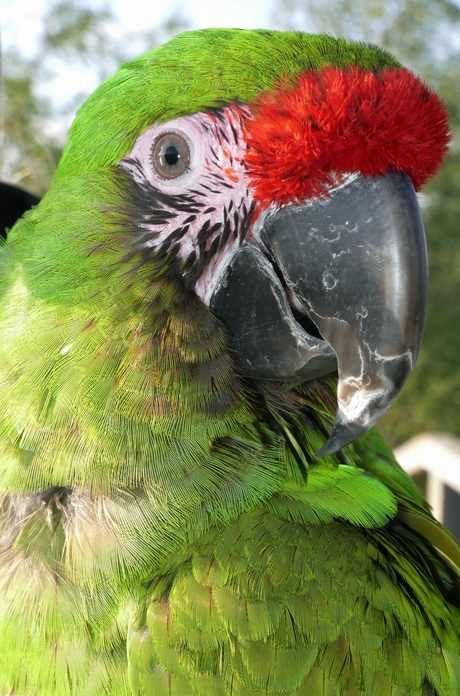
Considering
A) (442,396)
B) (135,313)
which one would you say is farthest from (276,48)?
(442,396)

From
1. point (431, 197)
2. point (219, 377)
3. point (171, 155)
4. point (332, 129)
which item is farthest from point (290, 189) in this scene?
point (431, 197)

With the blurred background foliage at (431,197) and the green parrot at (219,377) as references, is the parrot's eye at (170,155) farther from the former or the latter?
the blurred background foliage at (431,197)

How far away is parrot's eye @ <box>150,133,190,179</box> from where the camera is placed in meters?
1.24

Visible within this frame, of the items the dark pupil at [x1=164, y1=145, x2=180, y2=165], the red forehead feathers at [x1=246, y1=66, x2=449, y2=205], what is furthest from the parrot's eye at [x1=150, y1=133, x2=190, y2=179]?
the red forehead feathers at [x1=246, y1=66, x2=449, y2=205]

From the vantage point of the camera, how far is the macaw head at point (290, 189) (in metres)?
1.14

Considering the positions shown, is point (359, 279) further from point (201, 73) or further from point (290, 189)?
point (201, 73)

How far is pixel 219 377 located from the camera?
50.9 inches

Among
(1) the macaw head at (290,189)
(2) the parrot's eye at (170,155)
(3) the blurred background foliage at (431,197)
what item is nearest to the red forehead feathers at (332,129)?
(1) the macaw head at (290,189)

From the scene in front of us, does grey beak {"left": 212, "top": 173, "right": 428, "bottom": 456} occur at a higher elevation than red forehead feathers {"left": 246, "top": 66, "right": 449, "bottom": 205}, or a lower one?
lower

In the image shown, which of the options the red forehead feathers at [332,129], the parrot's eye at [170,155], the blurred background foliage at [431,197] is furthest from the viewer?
the blurred background foliage at [431,197]

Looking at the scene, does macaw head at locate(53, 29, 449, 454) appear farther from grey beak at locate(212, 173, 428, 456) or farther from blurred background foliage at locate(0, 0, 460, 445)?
blurred background foliage at locate(0, 0, 460, 445)

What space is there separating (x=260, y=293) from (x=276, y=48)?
1.56ft

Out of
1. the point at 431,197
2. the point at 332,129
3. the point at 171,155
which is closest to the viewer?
the point at 332,129

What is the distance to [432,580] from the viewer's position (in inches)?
55.4
